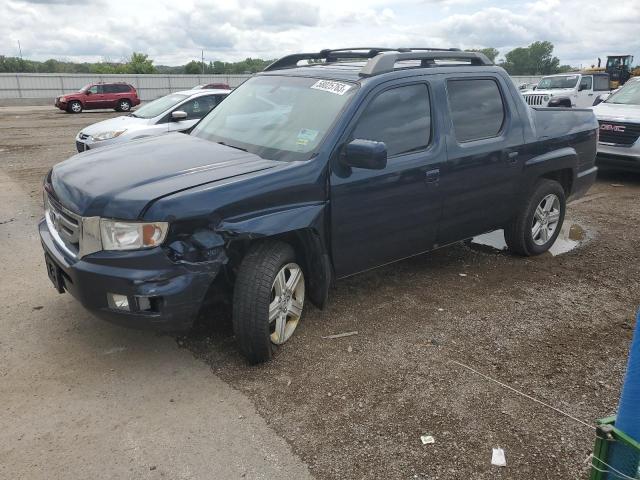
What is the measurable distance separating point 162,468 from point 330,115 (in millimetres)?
2488

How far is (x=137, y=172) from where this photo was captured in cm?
349

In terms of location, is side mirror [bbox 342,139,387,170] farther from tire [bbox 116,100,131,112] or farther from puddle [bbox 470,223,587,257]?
tire [bbox 116,100,131,112]

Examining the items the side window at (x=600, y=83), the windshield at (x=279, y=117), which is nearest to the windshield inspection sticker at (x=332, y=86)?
the windshield at (x=279, y=117)

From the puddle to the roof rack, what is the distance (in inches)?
78.2

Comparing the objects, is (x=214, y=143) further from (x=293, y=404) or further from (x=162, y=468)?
(x=162, y=468)

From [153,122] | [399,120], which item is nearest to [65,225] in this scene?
[399,120]

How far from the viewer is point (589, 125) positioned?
593cm

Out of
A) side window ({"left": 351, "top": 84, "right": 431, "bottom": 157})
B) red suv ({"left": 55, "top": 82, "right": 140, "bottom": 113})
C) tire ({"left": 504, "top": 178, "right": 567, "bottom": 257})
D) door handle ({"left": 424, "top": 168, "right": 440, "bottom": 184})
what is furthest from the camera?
red suv ({"left": 55, "top": 82, "right": 140, "bottom": 113})

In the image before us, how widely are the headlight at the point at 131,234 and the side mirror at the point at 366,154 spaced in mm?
1302

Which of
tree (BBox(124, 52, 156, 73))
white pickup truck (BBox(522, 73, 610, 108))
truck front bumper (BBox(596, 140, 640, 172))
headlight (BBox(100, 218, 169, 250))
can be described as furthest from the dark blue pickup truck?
tree (BBox(124, 52, 156, 73))

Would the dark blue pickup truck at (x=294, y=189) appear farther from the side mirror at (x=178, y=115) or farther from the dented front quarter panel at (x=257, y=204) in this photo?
the side mirror at (x=178, y=115)

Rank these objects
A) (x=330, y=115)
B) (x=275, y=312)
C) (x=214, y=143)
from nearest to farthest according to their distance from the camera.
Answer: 1. (x=275, y=312)
2. (x=330, y=115)
3. (x=214, y=143)

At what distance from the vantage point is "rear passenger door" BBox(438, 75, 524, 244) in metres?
4.54

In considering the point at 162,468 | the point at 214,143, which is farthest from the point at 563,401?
the point at 214,143
